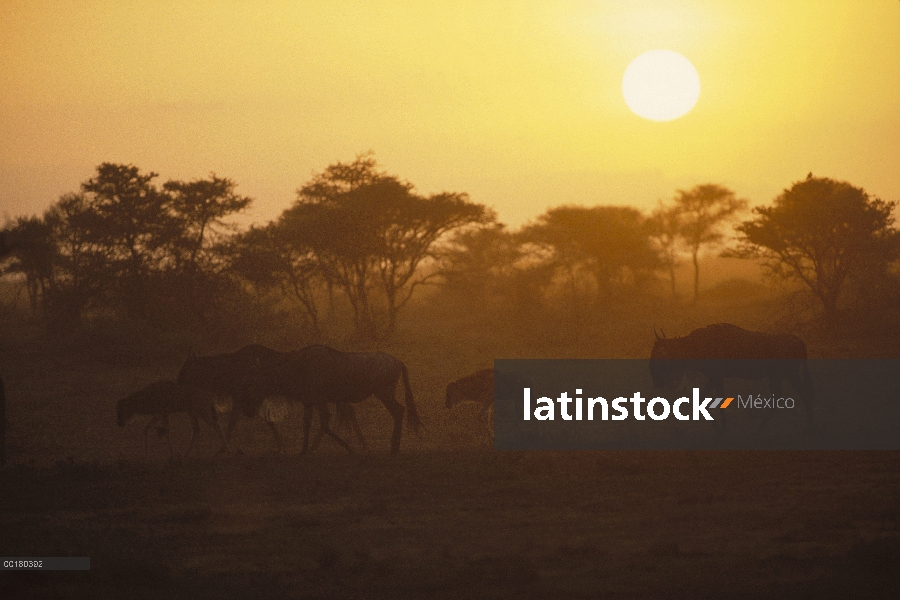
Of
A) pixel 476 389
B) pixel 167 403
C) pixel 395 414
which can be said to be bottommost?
pixel 395 414

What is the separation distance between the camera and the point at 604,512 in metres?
9.66

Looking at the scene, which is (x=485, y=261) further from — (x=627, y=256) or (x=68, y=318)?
Result: (x=68, y=318)

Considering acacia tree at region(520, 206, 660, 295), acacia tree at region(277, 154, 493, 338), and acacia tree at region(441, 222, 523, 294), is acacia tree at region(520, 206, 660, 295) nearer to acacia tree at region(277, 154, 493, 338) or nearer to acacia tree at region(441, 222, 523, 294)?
acacia tree at region(441, 222, 523, 294)

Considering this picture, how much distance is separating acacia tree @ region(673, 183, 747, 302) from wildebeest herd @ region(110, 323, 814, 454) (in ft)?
110

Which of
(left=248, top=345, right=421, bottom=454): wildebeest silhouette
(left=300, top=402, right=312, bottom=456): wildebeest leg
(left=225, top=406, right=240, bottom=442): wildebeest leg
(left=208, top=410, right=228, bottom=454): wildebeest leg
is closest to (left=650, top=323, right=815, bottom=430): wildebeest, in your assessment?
(left=248, top=345, right=421, bottom=454): wildebeest silhouette

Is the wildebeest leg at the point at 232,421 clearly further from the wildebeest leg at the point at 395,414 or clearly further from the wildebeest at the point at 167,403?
the wildebeest leg at the point at 395,414

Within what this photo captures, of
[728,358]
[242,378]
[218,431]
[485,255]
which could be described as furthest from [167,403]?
[485,255]

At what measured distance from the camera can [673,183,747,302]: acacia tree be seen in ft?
159

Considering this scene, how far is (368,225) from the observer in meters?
32.0

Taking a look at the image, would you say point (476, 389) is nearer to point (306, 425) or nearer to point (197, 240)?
point (306, 425)

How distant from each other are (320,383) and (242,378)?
127 cm

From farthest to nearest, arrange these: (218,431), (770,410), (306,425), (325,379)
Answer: (770,410), (218,431), (325,379), (306,425)

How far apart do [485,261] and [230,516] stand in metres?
36.4

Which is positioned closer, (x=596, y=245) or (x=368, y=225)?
(x=368, y=225)
